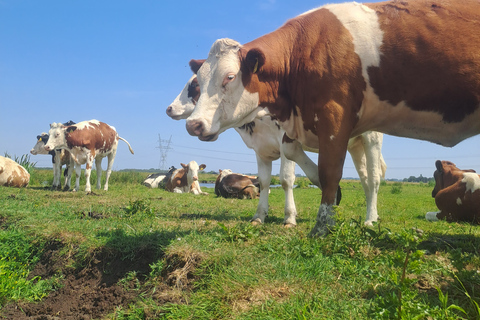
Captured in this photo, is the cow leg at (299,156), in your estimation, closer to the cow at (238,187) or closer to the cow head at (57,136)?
the cow at (238,187)

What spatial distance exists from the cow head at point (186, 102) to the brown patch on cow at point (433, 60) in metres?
4.71

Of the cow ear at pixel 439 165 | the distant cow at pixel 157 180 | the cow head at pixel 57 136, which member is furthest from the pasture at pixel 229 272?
the distant cow at pixel 157 180

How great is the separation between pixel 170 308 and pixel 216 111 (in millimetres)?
1817

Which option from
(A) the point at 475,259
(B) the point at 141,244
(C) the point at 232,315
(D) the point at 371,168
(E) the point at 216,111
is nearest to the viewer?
(C) the point at 232,315

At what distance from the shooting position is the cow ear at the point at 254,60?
3678mm

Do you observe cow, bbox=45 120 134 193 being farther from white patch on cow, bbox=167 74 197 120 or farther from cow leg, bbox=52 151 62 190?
white patch on cow, bbox=167 74 197 120

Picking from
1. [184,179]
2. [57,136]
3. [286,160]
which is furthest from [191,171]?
[286,160]

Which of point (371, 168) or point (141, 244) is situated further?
point (371, 168)

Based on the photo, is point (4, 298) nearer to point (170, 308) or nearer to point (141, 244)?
point (141, 244)

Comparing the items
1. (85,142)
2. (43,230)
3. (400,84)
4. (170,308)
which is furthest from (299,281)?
(85,142)

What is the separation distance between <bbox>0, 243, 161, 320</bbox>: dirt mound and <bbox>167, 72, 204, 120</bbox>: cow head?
382cm

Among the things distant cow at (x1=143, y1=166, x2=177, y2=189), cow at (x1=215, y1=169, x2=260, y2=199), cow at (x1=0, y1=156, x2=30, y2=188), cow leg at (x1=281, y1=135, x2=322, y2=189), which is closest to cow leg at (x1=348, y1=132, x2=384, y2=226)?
cow leg at (x1=281, y1=135, x2=322, y2=189)

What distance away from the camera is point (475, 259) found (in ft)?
10.6

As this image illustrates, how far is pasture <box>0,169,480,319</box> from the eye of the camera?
8.40 feet
